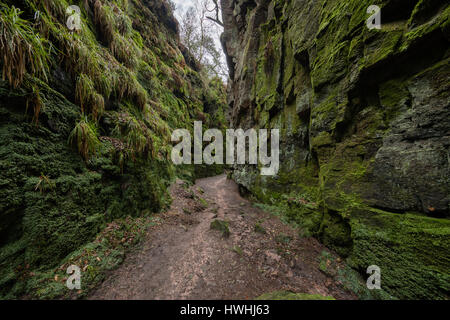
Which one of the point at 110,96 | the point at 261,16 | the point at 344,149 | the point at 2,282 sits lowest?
the point at 2,282

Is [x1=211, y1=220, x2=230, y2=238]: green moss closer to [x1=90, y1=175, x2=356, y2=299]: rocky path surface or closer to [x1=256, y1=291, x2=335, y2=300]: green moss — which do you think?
[x1=90, y1=175, x2=356, y2=299]: rocky path surface

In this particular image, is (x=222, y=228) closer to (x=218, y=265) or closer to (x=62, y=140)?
(x=218, y=265)

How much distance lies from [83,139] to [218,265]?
14.7 ft

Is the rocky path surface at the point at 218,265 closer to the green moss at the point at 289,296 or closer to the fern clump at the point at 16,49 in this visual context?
the green moss at the point at 289,296

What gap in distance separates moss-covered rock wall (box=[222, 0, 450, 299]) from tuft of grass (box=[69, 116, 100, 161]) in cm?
627

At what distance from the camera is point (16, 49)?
95.7 inches

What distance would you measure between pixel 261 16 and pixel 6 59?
11090 millimetres

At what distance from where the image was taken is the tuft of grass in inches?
128

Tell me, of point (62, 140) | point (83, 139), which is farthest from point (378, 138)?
point (62, 140)

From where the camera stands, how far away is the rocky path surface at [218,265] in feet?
8.71

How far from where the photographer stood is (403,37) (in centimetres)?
251

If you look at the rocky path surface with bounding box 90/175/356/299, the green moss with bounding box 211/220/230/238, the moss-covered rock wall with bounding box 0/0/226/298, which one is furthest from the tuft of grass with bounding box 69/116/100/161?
the green moss with bounding box 211/220/230/238
